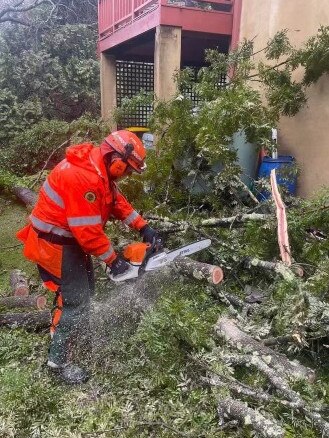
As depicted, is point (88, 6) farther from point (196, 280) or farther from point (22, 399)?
point (22, 399)

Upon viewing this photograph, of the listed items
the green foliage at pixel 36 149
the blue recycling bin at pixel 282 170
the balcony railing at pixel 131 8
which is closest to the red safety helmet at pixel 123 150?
the blue recycling bin at pixel 282 170

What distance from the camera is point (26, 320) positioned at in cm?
317

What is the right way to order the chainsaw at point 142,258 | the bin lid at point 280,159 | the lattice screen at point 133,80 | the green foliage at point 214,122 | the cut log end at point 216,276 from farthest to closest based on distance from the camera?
the lattice screen at point 133,80 < the bin lid at point 280,159 < the green foliage at point 214,122 < the cut log end at point 216,276 < the chainsaw at point 142,258

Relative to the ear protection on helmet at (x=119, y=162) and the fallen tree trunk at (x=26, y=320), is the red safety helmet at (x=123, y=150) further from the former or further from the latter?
the fallen tree trunk at (x=26, y=320)

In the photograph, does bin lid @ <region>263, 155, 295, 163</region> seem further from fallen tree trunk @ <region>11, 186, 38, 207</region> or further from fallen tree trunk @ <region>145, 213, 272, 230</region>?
fallen tree trunk @ <region>11, 186, 38, 207</region>

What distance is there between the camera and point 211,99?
4574 mm

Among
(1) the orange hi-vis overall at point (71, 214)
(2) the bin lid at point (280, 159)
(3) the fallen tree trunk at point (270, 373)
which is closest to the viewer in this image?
(3) the fallen tree trunk at point (270, 373)

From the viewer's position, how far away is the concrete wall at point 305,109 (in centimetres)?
489

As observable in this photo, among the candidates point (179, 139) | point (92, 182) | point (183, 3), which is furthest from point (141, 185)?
point (183, 3)

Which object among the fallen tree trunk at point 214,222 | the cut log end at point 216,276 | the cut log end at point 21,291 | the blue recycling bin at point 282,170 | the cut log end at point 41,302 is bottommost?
the cut log end at point 21,291

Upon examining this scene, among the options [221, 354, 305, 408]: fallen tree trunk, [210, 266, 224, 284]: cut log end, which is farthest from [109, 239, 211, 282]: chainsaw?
[221, 354, 305, 408]: fallen tree trunk

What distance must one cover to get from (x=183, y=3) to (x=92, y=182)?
5445 millimetres

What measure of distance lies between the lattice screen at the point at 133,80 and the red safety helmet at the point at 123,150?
732 centimetres

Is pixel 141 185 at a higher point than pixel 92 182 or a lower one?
lower
